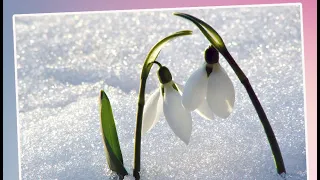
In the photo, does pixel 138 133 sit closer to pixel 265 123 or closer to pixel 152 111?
pixel 152 111

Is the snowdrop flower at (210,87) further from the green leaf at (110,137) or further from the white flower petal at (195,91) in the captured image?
the green leaf at (110,137)

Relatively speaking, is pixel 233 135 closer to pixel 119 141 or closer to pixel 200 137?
pixel 200 137

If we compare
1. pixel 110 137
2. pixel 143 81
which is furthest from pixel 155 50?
pixel 110 137

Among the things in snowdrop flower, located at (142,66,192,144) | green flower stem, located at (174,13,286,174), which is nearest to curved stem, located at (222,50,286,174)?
green flower stem, located at (174,13,286,174)

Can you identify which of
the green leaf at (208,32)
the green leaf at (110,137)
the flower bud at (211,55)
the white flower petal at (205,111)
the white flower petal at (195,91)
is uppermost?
the green leaf at (208,32)

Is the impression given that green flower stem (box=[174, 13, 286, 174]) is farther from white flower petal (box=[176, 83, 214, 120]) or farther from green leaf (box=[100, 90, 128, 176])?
green leaf (box=[100, 90, 128, 176])

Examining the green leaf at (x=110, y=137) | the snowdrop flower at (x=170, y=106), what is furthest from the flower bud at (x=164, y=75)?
the green leaf at (x=110, y=137)

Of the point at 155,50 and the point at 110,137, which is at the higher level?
the point at 155,50
